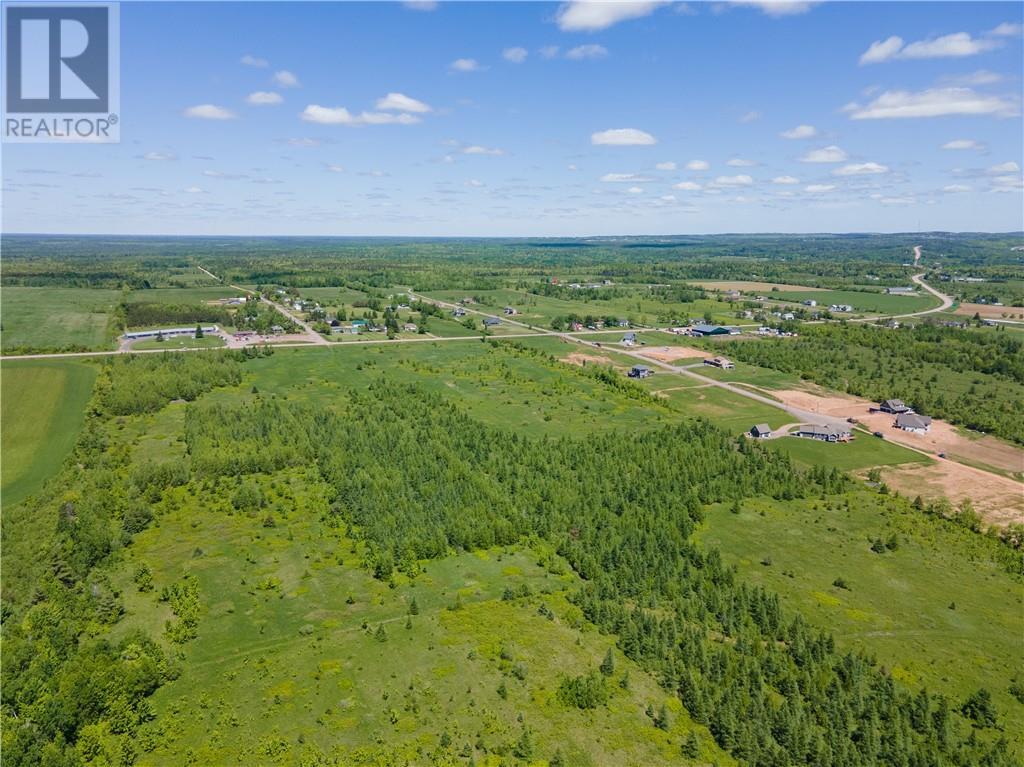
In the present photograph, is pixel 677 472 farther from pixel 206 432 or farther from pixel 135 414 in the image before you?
pixel 135 414

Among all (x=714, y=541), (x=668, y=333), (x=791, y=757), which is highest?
(x=668, y=333)

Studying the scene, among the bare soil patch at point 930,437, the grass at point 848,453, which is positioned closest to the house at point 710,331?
the bare soil patch at point 930,437

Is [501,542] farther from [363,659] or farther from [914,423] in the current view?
[914,423]

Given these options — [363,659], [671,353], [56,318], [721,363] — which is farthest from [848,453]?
[56,318]

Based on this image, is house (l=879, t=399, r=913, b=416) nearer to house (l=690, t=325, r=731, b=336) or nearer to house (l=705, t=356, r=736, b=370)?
house (l=705, t=356, r=736, b=370)

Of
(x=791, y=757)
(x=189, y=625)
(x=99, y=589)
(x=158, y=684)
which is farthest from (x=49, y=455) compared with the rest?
(x=791, y=757)

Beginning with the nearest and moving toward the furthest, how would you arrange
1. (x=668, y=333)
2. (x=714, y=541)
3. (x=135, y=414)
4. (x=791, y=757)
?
(x=791, y=757)
(x=714, y=541)
(x=135, y=414)
(x=668, y=333)
